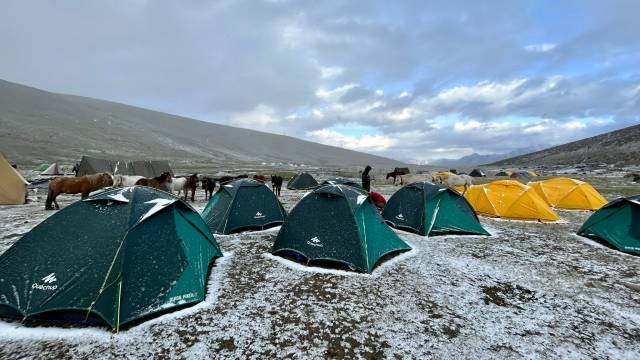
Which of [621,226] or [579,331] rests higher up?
[621,226]

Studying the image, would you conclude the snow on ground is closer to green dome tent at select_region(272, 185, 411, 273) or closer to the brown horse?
green dome tent at select_region(272, 185, 411, 273)

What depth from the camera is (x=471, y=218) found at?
12.0 m

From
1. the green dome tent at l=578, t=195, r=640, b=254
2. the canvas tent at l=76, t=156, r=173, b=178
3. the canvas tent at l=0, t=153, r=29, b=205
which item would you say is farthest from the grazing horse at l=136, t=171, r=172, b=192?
the green dome tent at l=578, t=195, r=640, b=254

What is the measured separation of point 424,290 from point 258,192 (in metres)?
7.28

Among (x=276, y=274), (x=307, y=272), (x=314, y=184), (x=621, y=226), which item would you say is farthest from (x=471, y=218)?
(x=314, y=184)

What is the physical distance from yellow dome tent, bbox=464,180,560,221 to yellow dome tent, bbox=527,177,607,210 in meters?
4.14

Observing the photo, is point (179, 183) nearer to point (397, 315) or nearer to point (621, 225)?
point (397, 315)

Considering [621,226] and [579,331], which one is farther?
[621,226]

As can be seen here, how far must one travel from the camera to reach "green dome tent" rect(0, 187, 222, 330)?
5164 millimetres

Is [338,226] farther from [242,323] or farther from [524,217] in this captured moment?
[524,217]

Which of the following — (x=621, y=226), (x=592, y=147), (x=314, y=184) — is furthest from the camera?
(x=592, y=147)

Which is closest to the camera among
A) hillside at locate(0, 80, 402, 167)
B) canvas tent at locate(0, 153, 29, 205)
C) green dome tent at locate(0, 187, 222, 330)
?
green dome tent at locate(0, 187, 222, 330)

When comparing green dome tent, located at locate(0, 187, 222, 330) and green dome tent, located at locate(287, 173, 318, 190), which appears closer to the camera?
green dome tent, located at locate(0, 187, 222, 330)

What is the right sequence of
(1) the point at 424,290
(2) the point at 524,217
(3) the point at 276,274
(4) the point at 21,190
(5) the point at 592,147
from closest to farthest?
(1) the point at 424,290 → (3) the point at 276,274 → (2) the point at 524,217 → (4) the point at 21,190 → (5) the point at 592,147
